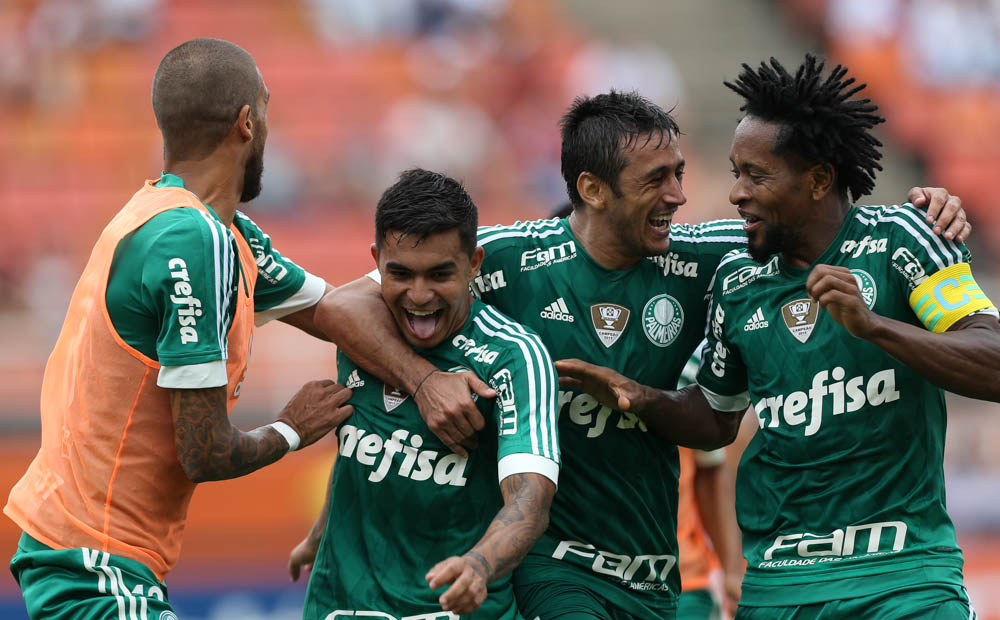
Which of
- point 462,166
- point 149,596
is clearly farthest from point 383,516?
point 462,166

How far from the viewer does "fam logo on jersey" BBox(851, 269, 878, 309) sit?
3951mm

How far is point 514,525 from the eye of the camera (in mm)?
3512

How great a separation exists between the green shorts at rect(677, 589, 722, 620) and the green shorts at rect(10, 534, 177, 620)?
8.76 feet

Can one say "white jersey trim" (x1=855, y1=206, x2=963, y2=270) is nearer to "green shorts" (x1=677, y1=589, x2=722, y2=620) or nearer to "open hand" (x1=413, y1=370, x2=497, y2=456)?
"open hand" (x1=413, y1=370, x2=497, y2=456)

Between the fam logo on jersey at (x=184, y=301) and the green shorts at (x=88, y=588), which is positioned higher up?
the fam logo on jersey at (x=184, y=301)

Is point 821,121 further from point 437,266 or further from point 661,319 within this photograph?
point 437,266

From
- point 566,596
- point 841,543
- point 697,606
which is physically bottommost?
point 566,596

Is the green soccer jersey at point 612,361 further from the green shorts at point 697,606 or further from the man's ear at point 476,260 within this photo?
the green shorts at point 697,606

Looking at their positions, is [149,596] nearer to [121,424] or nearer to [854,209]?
[121,424]

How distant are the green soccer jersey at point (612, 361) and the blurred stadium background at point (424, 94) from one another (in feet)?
25.7

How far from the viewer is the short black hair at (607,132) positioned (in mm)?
4434

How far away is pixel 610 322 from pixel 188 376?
5.20 feet

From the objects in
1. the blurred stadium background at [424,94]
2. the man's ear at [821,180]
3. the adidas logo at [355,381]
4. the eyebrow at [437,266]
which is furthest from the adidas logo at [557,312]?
the blurred stadium background at [424,94]

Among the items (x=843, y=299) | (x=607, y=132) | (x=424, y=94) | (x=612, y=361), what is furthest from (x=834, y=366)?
(x=424, y=94)
